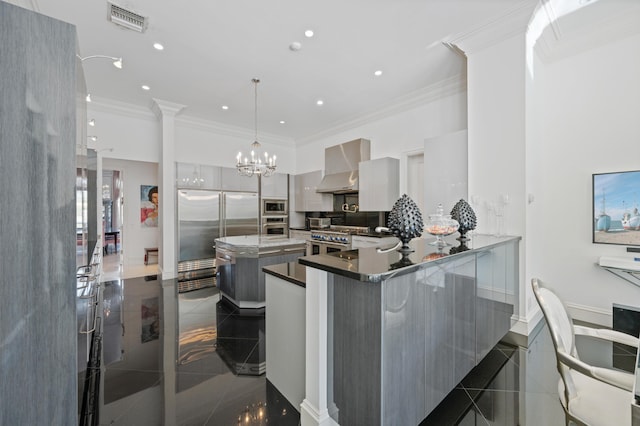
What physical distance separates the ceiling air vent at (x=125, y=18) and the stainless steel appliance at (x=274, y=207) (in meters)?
3.95

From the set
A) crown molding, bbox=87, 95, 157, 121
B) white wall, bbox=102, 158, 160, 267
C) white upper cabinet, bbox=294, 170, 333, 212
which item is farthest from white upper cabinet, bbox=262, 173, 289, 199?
white wall, bbox=102, 158, 160, 267

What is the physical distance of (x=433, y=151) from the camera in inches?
144

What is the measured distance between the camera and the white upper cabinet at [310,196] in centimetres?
606

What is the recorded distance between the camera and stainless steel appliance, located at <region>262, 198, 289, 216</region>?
630cm

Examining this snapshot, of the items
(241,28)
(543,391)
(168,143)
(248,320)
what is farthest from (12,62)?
(168,143)

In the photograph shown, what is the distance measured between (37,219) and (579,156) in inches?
183

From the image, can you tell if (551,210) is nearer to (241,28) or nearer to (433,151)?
(433,151)

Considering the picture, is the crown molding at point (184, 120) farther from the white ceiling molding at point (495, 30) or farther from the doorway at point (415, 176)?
the white ceiling molding at point (495, 30)

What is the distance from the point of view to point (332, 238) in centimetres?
532

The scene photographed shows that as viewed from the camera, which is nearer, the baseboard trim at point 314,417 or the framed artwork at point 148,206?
the baseboard trim at point 314,417

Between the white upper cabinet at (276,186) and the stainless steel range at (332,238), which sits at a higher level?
the white upper cabinet at (276,186)

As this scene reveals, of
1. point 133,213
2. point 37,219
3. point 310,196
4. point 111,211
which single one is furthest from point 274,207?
point 111,211

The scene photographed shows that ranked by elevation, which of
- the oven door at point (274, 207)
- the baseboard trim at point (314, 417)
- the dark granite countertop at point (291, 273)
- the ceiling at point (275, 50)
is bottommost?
the baseboard trim at point (314, 417)

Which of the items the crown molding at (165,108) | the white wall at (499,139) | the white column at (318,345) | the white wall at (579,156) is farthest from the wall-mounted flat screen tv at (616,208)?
the crown molding at (165,108)
